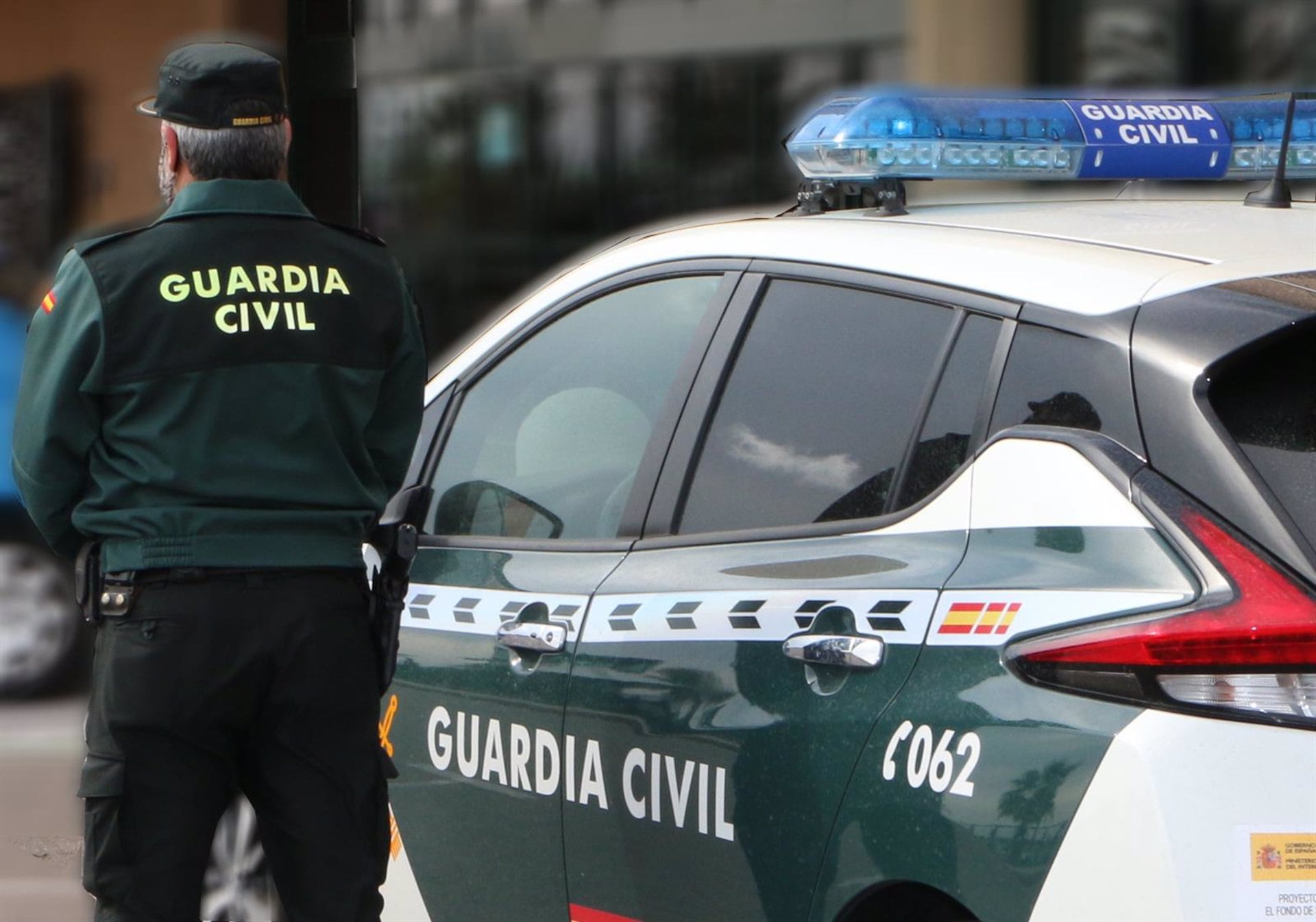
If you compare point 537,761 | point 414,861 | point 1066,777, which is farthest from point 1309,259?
point 414,861

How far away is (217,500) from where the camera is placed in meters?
2.80

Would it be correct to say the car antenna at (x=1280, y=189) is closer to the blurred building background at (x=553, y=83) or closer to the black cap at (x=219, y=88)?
the black cap at (x=219, y=88)

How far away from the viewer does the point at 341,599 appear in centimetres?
288

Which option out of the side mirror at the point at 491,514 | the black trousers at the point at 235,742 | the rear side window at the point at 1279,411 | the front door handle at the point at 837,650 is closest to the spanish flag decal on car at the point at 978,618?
the front door handle at the point at 837,650

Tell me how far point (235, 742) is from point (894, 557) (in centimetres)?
99

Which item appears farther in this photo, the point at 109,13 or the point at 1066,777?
the point at 109,13

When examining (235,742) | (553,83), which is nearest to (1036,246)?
(235,742)

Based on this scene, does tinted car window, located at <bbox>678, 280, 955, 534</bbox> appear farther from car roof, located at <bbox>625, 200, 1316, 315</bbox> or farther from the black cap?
the black cap

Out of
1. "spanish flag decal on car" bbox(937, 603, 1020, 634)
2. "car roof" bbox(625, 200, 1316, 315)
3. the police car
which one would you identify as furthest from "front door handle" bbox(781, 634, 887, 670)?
"car roof" bbox(625, 200, 1316, 315)

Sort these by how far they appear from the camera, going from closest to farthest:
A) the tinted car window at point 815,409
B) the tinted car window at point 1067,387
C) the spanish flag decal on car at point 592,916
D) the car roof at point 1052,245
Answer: the tinted car window at point 1067,387
the car roof at point 1052,245
the tinted car window at point 815,409
the spanish flag decal on car at point 592,916

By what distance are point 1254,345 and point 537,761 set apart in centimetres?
131

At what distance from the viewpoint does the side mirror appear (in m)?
3.42

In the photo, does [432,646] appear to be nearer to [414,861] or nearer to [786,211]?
[414,861]

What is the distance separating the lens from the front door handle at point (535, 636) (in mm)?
3100
